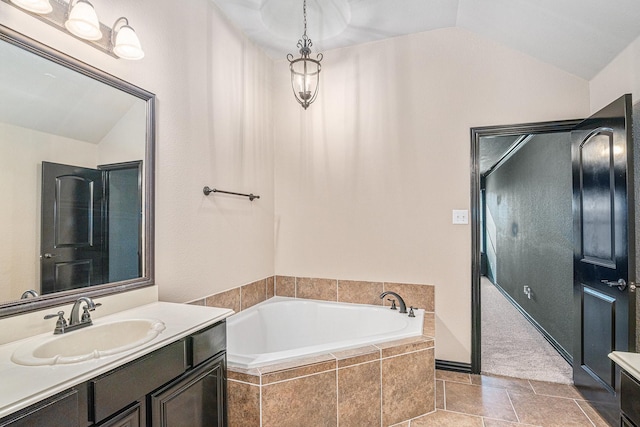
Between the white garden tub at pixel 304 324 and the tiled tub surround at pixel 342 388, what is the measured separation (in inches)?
13.1

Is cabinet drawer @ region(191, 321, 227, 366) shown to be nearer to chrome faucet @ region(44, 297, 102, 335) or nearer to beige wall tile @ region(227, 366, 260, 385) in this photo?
beige wall tile @ region(227, 366, 260, 385)

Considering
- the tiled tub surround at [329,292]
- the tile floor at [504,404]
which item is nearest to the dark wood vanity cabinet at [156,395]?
the tiled tub surround at [329,292]

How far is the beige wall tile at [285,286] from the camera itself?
10.3 feet

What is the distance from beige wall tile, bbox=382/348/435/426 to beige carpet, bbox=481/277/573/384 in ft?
2.95

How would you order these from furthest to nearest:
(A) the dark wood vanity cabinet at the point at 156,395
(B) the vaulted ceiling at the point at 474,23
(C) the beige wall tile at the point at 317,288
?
(C) the beige wall tile at the point at 317,288, (B) the vaulted ceiling at the point at 474,23, (A) the dark wood vanity cabinet at the point at 156,395

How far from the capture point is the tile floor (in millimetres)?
2012

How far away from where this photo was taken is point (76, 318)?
1351 millimetres

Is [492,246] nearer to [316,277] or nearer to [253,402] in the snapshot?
[316,277]

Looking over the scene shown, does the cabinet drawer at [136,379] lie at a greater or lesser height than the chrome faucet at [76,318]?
lesser

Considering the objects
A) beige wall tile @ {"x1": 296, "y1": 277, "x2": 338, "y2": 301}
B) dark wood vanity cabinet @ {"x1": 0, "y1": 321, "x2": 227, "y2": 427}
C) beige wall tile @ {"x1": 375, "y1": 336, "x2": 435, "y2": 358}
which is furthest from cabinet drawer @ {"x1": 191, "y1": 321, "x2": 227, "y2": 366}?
beige wall tile @ {"x1": 296, "y1": 277, "x2": 338, "y2": 301}

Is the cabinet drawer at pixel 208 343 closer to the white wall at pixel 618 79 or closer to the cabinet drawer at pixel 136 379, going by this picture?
the cabinet drawer at pixel 136 379

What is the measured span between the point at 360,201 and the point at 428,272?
0.83 metres

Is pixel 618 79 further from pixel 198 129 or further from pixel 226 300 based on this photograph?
pixel 226 300

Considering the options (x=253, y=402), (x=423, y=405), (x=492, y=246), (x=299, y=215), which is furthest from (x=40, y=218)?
(x=492, y=246)
